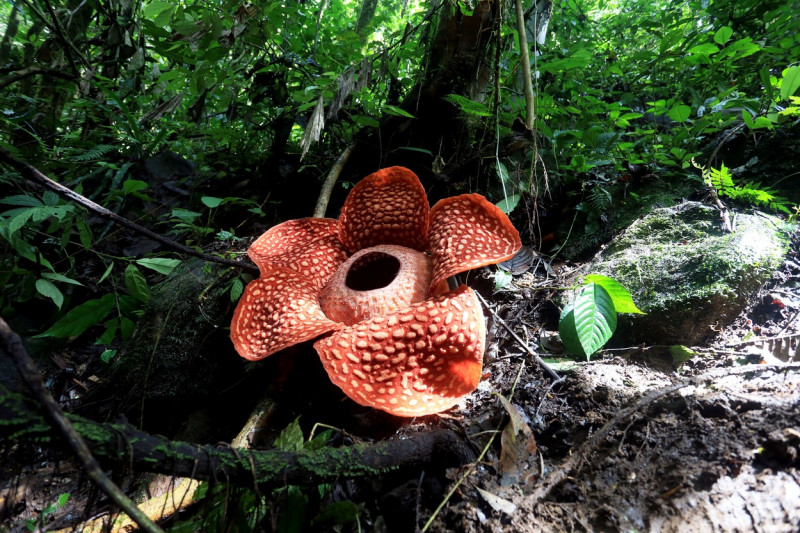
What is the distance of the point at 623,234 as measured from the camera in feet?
8.44

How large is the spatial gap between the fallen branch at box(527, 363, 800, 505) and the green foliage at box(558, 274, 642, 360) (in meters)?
0.32

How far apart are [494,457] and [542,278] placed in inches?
56.8

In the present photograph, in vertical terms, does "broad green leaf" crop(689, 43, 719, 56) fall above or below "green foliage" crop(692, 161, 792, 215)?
above

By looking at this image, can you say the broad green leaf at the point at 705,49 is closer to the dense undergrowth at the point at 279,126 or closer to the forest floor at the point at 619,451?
the dense undergrowth at the point at 279,126

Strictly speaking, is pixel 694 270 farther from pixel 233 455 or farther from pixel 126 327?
pixel 126 327

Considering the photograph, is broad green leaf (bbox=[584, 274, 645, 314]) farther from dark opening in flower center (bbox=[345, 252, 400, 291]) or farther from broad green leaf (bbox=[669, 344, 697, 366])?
dark opening in flower center (bbox=[345, 252, 400, 291])

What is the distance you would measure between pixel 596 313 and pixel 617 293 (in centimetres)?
15

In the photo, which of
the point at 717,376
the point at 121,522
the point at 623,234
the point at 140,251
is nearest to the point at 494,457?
the point at 717,376

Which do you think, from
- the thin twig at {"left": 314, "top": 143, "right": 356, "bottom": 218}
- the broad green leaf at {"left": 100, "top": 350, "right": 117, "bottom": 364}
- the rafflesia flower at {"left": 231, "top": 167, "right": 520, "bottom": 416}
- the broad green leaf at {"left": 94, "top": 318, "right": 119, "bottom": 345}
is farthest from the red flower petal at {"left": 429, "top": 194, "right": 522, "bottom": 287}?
the broad green leaf at {"left": 100, "top": 350, "right": 117, "bottom": 364}

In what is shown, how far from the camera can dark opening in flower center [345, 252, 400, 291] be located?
2143 mm

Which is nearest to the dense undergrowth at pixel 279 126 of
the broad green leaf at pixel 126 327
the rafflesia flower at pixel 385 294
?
the broad green leaf at pixel 126 327

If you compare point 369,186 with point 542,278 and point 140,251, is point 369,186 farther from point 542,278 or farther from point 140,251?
point 140,251

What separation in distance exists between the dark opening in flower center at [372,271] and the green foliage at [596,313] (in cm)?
93

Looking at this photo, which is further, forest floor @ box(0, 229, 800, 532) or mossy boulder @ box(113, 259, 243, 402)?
mossy boulder @ box(113, 259, 243, 402)
